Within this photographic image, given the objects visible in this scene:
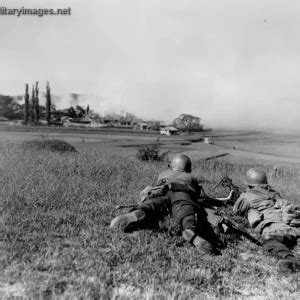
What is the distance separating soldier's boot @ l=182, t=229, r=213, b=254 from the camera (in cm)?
454

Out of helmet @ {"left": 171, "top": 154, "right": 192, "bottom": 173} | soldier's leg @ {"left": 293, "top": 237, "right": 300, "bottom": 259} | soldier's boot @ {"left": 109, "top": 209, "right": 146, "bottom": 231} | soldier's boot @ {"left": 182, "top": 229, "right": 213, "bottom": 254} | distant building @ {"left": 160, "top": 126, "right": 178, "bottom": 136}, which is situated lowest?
soldier's leg @ {"left": 293, "top": 237, "right": 300, "bottom": 259}

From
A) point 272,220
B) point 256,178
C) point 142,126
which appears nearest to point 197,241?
point 272,220

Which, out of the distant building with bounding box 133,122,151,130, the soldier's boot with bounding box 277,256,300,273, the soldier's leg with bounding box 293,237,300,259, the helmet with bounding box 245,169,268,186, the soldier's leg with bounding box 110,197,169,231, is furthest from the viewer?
the distant building with bounding box 133,122,151,130

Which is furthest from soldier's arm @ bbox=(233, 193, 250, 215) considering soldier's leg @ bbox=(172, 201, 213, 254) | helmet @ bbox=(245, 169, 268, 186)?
soldier's leg @ bbox=(172, 201, 213, 254)

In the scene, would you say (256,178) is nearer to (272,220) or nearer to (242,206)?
(242,206)

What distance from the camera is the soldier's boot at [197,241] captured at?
4.54m

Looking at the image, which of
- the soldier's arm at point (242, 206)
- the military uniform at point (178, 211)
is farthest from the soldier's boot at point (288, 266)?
the soldier's arm at point (242, 206)

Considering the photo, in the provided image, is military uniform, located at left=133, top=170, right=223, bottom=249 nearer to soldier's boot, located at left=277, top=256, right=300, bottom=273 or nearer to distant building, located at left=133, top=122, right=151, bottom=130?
soldier's boot, located at left=277, top=256, right=300, bottom=273

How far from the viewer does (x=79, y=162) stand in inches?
398

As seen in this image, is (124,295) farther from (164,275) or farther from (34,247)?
(34,247)

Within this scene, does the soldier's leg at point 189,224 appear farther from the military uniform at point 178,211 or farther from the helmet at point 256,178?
the helmet at point 256,178

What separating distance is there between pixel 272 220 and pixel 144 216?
1.77 m

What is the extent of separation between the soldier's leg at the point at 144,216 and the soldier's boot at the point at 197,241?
68 cm

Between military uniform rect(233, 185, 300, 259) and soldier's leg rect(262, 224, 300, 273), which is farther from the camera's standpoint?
military uniform rect(233, 185, 300, 259)
